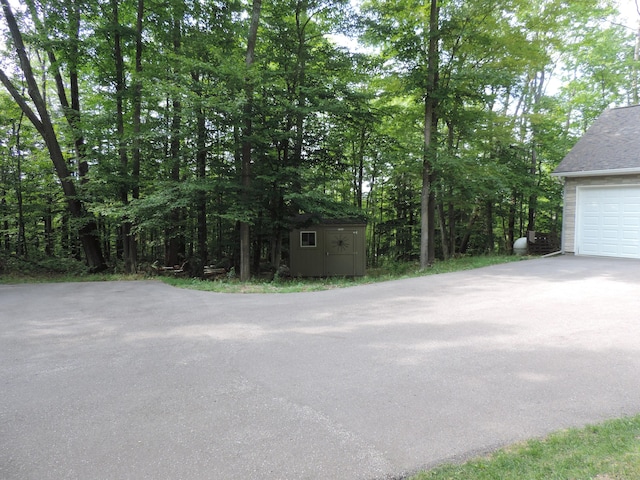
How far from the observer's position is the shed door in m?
13.8

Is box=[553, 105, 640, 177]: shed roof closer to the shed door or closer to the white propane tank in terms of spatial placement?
the white propane tank

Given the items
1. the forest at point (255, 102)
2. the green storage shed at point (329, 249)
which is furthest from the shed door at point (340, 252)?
the forest at point (255, 102)

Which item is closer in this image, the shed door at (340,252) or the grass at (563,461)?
the grass at (563,461)

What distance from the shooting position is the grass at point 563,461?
2160mm

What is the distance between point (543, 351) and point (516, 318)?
132 centimetres

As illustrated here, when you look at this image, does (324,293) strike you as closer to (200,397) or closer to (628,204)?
(200,397)

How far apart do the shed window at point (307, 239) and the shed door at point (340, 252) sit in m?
0.44

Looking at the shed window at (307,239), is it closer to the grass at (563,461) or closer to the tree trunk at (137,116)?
the tree trunk at (137,116)

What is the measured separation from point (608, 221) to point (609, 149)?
239 cm

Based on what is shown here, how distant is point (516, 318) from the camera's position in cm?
546

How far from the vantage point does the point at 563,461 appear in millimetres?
2275

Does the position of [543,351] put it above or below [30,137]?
below

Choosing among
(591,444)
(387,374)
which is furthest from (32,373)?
(591,444)

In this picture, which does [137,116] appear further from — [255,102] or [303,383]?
[303,383]
